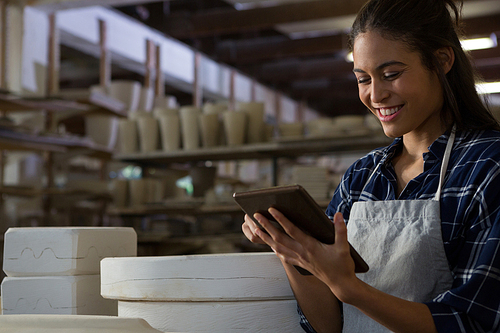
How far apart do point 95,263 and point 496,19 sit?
4.93 m

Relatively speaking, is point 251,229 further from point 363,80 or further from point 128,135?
point 128,135

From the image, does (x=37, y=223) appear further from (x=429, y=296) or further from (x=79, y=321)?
(x=429, y=296)

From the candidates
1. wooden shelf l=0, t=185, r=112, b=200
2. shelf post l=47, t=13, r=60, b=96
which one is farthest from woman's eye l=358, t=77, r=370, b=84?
shelf post l=47, t=13, r=60, b=96

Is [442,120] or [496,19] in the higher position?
[496,19]

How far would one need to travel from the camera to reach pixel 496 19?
5121 mm

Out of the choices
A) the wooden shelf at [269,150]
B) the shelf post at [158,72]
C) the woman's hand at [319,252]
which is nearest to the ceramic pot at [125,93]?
the wooden shelf at [269,150]

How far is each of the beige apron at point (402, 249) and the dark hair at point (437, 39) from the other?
0.07m

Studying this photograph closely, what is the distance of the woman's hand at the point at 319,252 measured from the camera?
90 centimetres

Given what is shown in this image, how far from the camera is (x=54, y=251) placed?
142cm

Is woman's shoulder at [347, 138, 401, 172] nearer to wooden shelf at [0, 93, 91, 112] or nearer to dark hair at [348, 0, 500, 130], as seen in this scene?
dark hair at [348, 0, 500, 130]

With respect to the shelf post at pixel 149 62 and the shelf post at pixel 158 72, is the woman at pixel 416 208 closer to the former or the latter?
the shelf post at pixel 149 62

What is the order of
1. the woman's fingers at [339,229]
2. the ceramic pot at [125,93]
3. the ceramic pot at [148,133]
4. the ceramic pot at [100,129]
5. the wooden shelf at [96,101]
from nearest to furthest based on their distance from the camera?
the woman's fingers at [339,229] < the ceramic pot at [148,133] < the wooden shelf at [96,101] < the ceramic pot at [100,129] < the ceramic pot at [125,93]

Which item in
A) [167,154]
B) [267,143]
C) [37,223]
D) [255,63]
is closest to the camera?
[267,143]

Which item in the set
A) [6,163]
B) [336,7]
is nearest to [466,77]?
[336,7]
